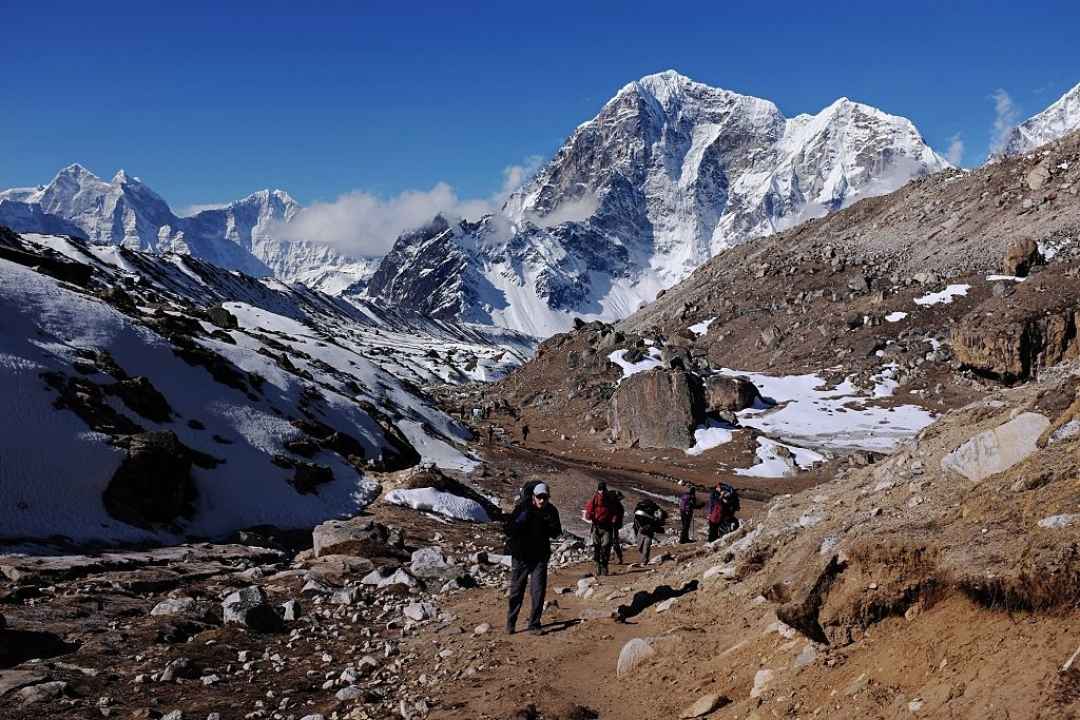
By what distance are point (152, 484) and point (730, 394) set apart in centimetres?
4219

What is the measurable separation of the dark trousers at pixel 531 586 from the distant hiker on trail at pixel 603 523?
515 cm

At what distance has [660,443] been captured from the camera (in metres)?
49.1

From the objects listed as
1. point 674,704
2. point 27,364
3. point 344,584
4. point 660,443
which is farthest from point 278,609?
point 660,443

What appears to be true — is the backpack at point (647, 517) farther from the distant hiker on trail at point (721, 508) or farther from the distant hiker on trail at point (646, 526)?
the distant hiker on trail at point (721, 508)

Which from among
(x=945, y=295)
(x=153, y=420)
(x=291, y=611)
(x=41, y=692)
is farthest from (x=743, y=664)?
(x=945, y=295)

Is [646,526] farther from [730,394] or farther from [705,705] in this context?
[730,394]

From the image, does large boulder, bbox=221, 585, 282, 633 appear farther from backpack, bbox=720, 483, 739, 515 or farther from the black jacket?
backpack, bbox=720, 483, 739, 515

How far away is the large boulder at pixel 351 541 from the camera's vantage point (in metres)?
16.7

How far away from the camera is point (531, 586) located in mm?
9703

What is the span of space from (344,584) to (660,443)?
122 ft

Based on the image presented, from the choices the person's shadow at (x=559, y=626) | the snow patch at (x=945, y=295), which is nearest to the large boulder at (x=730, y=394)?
the snow patch at (x=945, y=295)

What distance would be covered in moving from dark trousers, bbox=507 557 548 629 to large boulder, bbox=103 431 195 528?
13286mm

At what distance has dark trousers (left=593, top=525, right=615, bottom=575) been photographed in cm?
1511

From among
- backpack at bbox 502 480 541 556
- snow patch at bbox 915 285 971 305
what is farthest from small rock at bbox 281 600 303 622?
snow patch at bbox 915 285 971 305
